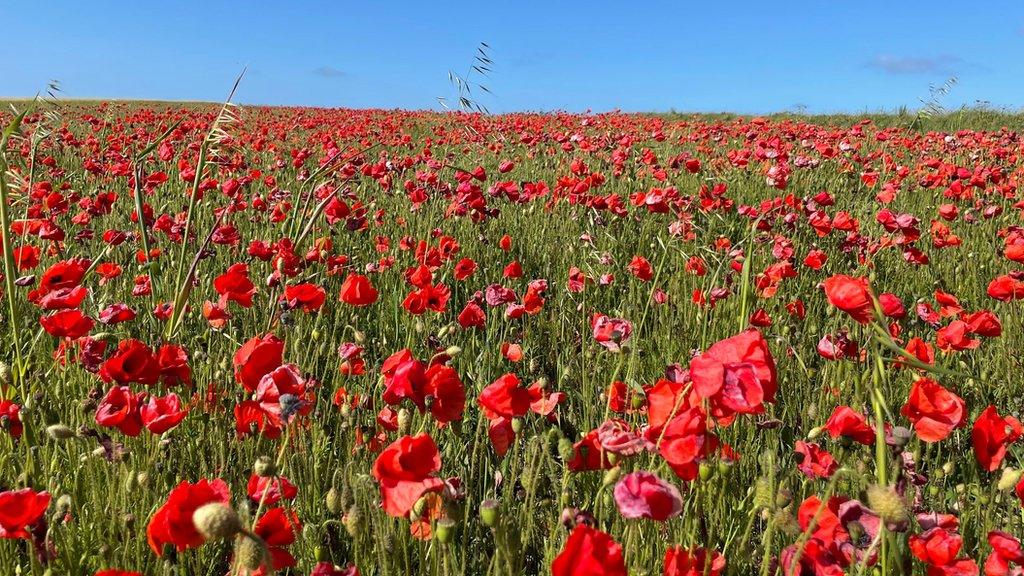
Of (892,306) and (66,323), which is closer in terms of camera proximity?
(66,323)

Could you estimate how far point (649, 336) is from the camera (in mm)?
3082

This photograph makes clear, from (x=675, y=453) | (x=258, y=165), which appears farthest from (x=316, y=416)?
(x=258, y=165)

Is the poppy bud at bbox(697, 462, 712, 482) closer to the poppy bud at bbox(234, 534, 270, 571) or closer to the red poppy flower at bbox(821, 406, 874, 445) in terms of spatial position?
the red poppy flower at bbox(821, 406, 874, 445)

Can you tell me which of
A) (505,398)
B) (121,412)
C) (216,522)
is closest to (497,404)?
(505,398)

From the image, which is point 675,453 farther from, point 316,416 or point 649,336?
point 649,336

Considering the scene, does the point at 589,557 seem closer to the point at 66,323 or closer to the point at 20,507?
the point at 20,507

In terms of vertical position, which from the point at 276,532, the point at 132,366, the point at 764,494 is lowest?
the point at 276,532

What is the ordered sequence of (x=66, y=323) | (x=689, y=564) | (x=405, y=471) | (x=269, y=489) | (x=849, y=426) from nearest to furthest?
1. (x=405, y=471)
2. (x=689, y=564)
3. (x=269, y=489)
4. (x=849, y=426)
5. (x=66, y=323)

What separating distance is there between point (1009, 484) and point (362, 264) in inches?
132

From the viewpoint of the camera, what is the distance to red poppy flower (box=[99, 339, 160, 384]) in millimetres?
1555

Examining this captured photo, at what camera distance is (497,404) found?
1409mm

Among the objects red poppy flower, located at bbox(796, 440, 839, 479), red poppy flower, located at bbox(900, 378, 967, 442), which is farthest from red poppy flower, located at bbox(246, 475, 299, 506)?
red poppy flower, located at bbox(900, 378, 967, 442)

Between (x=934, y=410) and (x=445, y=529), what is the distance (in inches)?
37.3

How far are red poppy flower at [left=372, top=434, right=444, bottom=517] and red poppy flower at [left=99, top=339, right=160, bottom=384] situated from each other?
818 millimetres
